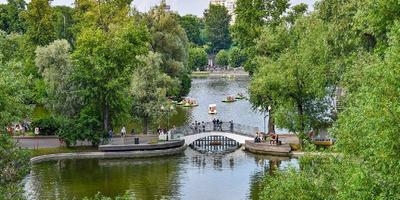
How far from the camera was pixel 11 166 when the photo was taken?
29625mm

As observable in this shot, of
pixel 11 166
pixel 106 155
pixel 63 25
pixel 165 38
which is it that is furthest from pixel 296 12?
pixel 11 166

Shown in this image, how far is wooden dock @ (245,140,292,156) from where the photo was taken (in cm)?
5923

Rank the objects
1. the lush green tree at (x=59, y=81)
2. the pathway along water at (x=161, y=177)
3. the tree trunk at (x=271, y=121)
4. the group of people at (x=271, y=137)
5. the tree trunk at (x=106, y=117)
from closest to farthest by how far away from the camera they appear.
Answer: the pathway along water at (x=161, y=177) → the group of people at (x=271, y=137) → the tree trunk at (x=106, y=117) → the lush green tree at (x=59, y=81) → the tree trunk at (x=271, y=121)

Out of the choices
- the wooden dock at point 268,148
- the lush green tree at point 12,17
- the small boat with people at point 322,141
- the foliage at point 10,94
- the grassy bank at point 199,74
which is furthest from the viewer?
the grassy bank at point 199,74

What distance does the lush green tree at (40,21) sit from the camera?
9362 cm

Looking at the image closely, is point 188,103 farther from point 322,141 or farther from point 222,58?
point 222,58

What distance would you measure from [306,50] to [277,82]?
3.89 metres

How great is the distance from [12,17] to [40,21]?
40877 millimetres

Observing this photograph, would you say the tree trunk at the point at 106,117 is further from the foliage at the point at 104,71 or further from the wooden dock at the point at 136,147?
the wooden dock at the point at 136,147

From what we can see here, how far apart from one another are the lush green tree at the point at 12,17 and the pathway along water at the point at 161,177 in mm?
78466

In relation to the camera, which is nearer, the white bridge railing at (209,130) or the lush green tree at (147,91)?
the lush green tree at (147,91)

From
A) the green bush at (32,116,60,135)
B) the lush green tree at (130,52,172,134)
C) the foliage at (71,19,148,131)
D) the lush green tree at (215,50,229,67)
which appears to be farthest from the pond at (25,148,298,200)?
the lush green tree at (215,50,229,67)

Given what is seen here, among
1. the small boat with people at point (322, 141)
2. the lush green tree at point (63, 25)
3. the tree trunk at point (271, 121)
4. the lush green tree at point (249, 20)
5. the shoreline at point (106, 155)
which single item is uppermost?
the lush green tree at point (63, 25)

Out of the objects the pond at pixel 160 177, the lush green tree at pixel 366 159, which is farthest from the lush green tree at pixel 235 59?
the lush green tree at pixel 366 159
